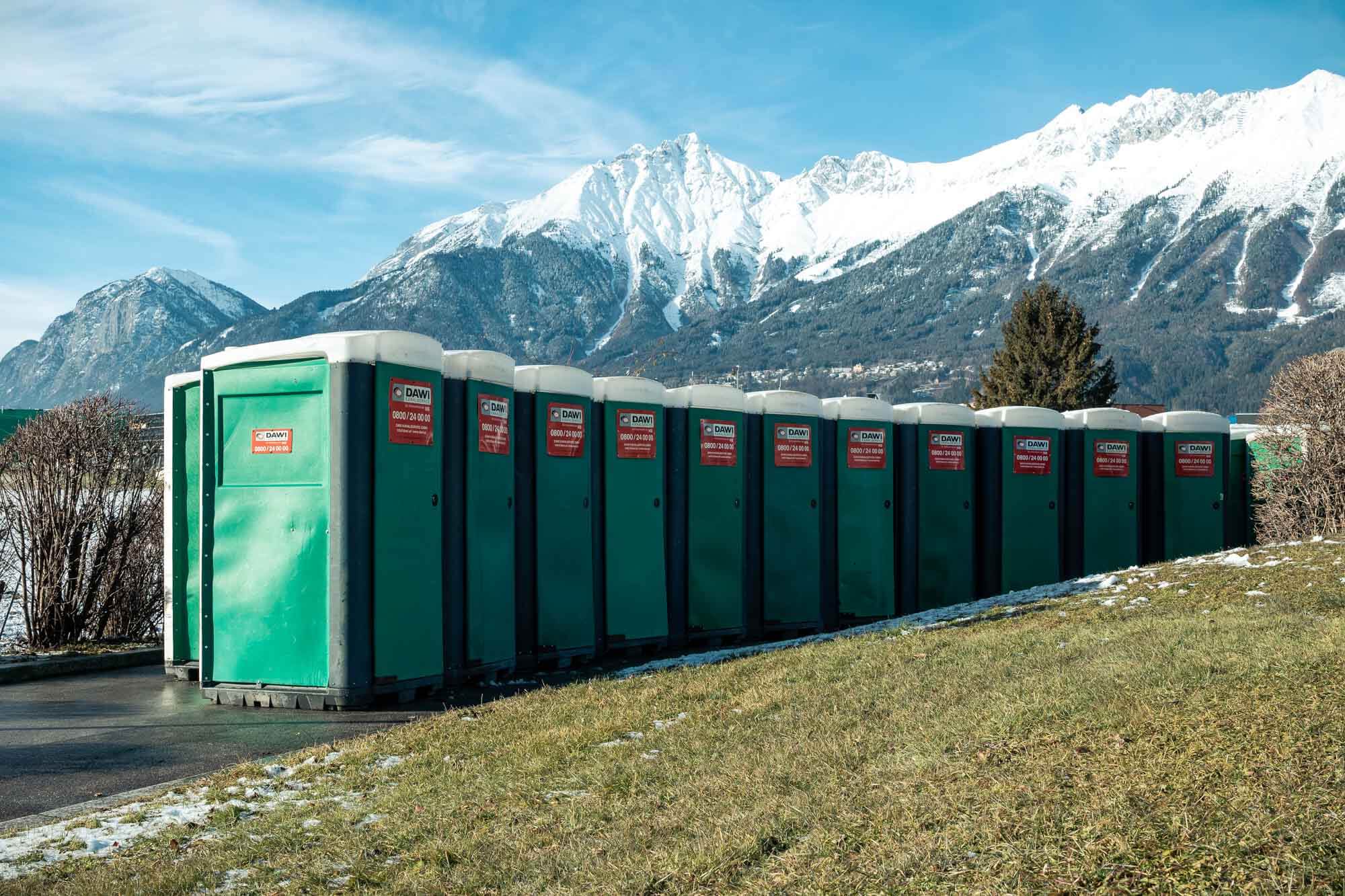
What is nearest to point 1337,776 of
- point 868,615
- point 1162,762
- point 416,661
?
point 1162,762

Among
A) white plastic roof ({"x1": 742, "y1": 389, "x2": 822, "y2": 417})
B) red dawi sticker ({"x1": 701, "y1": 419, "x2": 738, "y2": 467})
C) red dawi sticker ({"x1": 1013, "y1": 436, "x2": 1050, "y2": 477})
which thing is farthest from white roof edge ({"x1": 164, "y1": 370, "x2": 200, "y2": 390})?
red dawi sticker ({"x1": 1013, "y1": 436, "x2": 1050, "y2": 477})

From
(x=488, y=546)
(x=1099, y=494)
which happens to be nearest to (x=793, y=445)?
(x=488, y=546)

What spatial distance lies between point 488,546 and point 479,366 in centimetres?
133

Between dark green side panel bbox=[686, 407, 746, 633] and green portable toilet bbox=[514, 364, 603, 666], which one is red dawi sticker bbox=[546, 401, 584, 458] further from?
dark green side panel bbox=[686, 407, 746, 633]

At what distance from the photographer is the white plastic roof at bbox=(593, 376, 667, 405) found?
32.4 ft

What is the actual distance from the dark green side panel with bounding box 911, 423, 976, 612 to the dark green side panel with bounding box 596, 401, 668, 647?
11.8ft

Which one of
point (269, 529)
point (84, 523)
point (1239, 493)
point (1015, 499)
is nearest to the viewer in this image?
point (269, 529)

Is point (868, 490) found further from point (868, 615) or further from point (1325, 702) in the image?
point (1325, 702)

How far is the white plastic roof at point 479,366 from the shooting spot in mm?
8156

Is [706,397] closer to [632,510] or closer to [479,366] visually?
[632,510]

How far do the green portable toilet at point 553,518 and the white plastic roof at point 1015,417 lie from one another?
554cm

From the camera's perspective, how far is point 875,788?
408 centimetres

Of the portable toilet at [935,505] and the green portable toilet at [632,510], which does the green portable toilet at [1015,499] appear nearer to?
the portable toilet at [935,505]

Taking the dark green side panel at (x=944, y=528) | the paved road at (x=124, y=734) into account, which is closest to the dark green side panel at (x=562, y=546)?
the paved road at (x=124, y=734)
